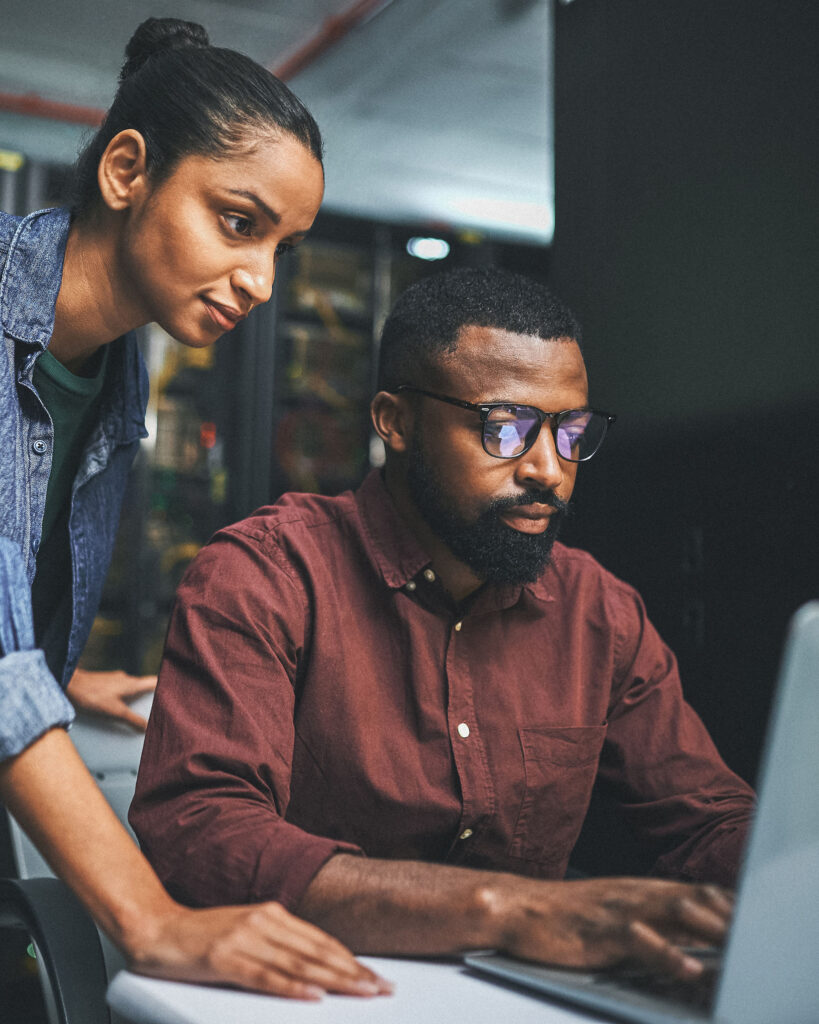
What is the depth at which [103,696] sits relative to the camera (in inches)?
63.3

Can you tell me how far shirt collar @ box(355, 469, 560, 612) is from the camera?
1.43m

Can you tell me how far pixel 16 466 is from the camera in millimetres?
1337

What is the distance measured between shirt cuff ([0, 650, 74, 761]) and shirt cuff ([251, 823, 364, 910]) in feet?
0.79

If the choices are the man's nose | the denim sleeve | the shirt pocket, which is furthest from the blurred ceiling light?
the denim sleeve

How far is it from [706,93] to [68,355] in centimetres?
114

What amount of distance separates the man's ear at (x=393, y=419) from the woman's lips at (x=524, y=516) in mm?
223

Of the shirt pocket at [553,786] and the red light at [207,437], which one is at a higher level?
the red light at [207,437]

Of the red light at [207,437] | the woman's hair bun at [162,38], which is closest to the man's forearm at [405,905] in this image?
the woman's hair bun at [162,38]

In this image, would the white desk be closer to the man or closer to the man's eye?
the man

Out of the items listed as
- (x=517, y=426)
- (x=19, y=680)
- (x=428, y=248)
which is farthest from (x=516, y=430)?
(x=428, y=248)

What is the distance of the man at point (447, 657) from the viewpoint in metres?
1.20

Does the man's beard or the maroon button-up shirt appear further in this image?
the man's beard

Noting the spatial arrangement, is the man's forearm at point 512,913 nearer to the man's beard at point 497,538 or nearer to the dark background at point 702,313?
the man's beard at point 497,538

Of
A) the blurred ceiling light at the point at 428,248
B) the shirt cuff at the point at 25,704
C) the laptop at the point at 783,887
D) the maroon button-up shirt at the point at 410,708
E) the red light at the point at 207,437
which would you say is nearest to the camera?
the laptop at the point at 783,887
